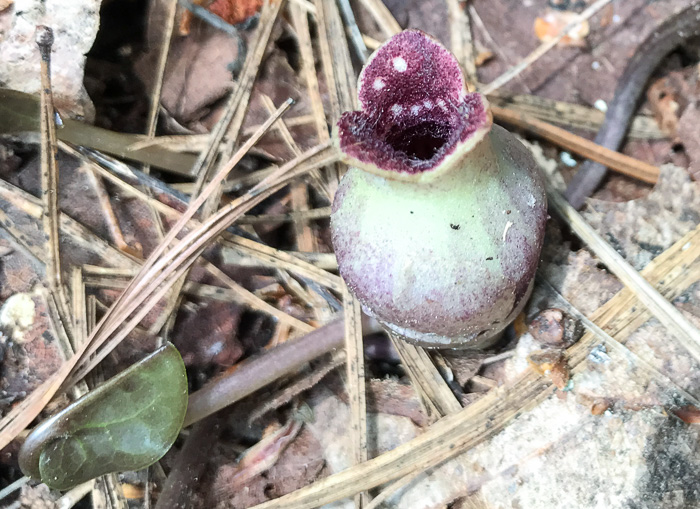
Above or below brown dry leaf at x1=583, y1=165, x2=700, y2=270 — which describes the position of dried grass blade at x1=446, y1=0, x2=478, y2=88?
above

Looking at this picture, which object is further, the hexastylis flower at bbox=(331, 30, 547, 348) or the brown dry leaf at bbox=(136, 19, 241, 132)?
the brown dry leaf at bbox=(136, 19, 241, 132)

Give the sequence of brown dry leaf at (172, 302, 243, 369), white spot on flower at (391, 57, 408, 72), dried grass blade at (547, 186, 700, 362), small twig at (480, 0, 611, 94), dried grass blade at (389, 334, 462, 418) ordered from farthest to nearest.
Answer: small twig at (480, 0, 611, 94) < brown dry leaf at (172, 302, 243, 369) < dried grass blade at (389, 334, 462, 418) < dried grass blade at (547, 186, 700, 362) < white spot on flower at (391, 57, 408, 72)

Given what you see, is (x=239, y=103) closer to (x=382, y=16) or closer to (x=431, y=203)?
(x=382, y=16)

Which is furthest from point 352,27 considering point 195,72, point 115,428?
point 115,428

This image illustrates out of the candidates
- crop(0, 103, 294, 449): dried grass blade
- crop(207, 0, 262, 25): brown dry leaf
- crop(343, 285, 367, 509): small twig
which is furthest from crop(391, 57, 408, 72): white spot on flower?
crop(207, 0, 262, 25): brown dry leaf

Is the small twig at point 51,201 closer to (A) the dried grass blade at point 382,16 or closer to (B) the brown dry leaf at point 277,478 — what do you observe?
(B) the brown dry leaf at point 277,478

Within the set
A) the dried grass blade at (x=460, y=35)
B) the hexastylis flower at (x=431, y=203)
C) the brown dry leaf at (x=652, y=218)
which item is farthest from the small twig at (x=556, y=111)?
the hexastylis flower at (x=431, y=203)

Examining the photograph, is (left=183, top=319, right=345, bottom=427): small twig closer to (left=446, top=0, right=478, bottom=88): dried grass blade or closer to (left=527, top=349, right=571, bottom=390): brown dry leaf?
(left=527, top=349, right=571, bottom=390): brown dry leaf
